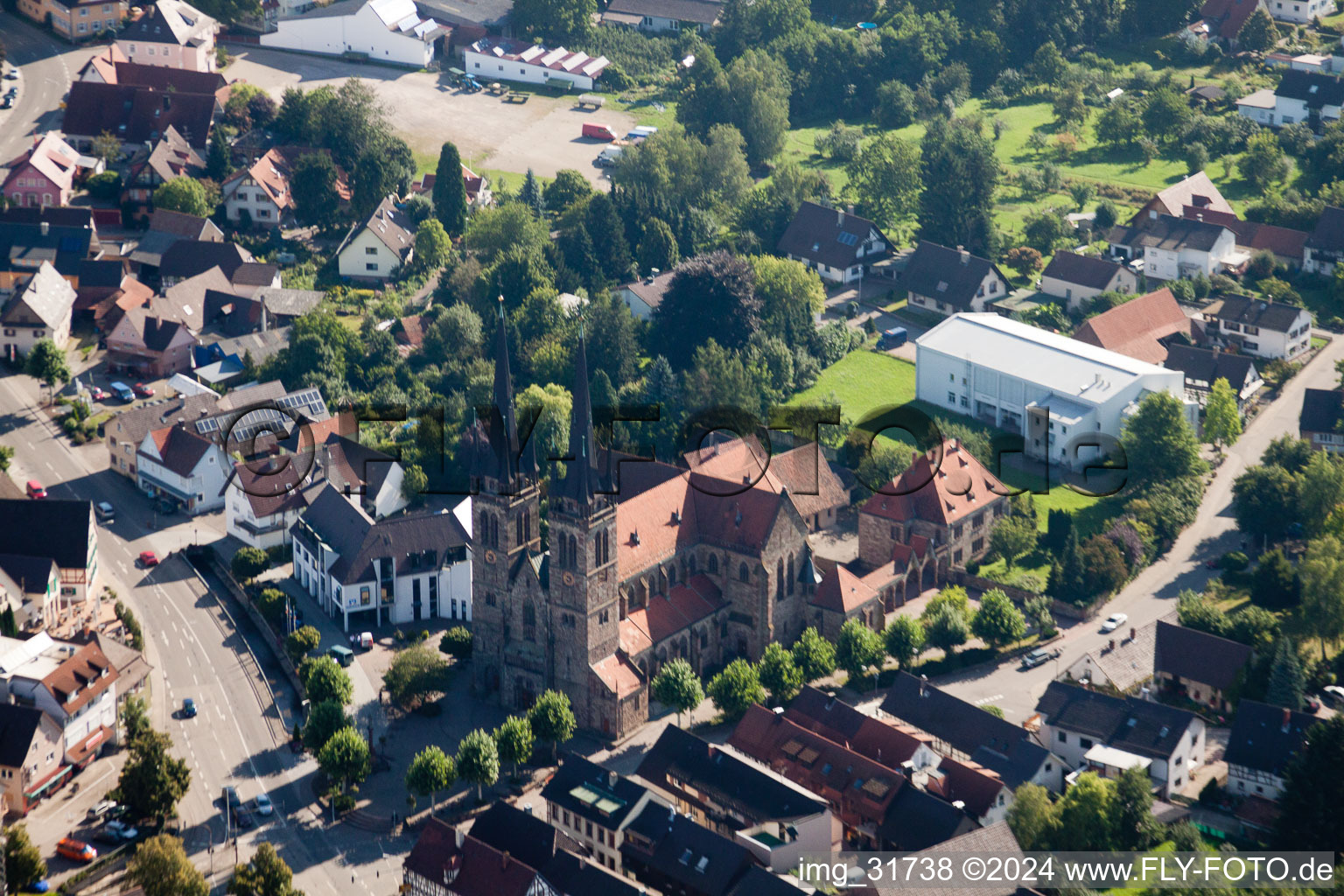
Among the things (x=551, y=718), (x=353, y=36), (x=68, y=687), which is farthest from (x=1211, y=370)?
(x=353, y=36)

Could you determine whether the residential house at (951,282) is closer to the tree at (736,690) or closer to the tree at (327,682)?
the tree at (736,690)

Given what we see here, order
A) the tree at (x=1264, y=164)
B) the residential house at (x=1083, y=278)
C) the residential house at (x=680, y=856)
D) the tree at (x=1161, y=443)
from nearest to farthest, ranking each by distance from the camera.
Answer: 1. the residential house at (x=680, y=856)
2. the tree at (x=1161, y=443)
3. the residential house at (x=1083, y=278)
4. the tree at (x=1264, y=164)

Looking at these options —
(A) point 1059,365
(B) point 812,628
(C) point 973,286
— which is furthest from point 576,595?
(C) point 973,286

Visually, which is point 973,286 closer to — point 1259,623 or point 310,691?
point 1259,623

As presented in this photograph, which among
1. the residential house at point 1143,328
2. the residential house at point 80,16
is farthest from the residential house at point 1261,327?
the residential house at point 80,16

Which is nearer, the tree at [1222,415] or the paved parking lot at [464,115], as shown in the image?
the tree at [1222,415]

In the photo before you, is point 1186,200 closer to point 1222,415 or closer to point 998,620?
point 1222,415

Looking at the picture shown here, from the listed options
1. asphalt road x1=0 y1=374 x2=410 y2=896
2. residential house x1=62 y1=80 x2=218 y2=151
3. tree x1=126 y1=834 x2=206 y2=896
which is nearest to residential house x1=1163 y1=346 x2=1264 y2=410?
asphalt road x1=0 y1=374 x2=410 y2=896
